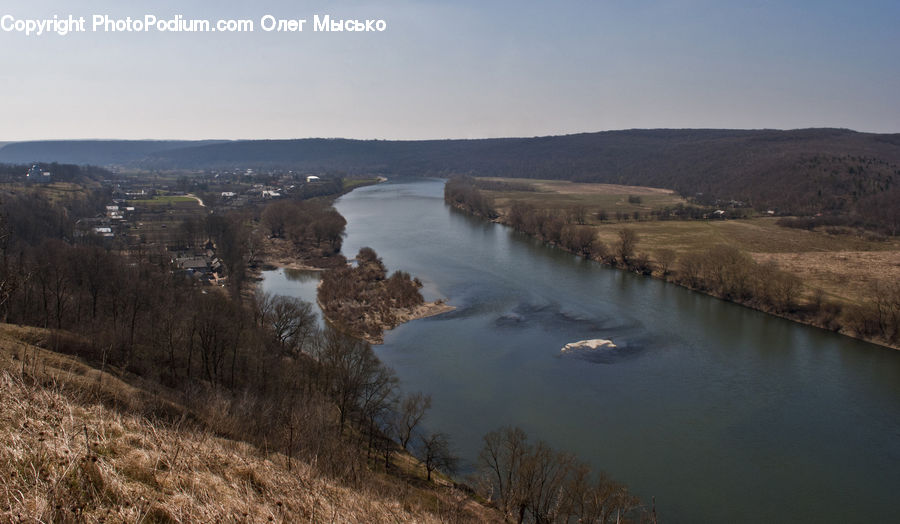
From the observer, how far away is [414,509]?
702 cm

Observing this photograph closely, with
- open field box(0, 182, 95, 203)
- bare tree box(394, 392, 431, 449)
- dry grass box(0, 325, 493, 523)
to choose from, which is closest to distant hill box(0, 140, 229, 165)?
open field box(0, 182, 95, 203)

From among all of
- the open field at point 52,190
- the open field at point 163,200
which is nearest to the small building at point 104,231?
the open field at point 52,190

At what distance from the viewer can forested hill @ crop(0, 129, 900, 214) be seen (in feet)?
210

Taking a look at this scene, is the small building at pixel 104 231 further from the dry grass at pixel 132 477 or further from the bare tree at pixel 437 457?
the dry grass at pixel 132 477

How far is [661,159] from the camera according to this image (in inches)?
4343

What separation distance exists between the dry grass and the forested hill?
63.6 m

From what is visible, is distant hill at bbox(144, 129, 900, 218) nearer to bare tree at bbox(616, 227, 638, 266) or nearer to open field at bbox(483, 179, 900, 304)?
open field at bbox(483, 179, 900, 304)

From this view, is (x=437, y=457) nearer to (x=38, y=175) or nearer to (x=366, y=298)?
(x=366, y=298)

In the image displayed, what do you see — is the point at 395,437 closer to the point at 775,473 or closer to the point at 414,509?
the point at 414,509

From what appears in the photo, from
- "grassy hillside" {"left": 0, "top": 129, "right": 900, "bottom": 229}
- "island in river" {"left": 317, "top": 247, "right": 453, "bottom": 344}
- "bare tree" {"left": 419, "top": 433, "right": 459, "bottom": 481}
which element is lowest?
"bare tree" {"left": 419, "top": 433, "right": 459, "bottom": 481}

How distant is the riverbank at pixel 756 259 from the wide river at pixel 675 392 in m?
1.19

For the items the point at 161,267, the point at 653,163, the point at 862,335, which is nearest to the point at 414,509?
the point at 161,267

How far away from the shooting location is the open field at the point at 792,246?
28.5m

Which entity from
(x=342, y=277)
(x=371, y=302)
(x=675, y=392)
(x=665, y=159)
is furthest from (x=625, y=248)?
(x=665, y=159)
